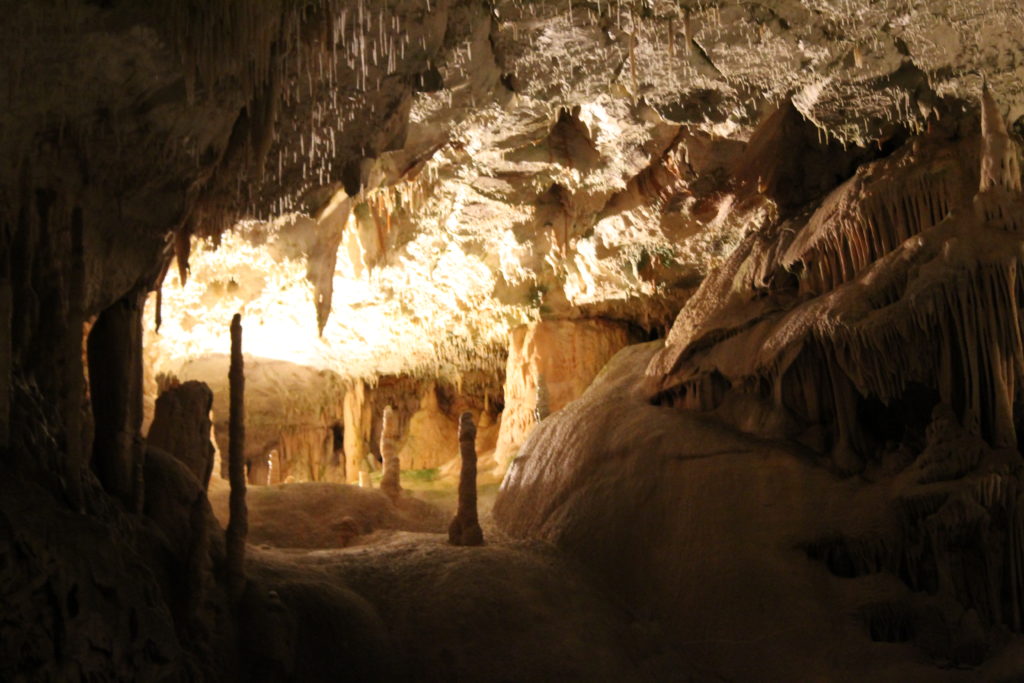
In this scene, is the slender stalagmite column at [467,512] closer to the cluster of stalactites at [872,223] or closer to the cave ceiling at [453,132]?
the cave ceiling at [453,132]

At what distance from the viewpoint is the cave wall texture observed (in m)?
7.24

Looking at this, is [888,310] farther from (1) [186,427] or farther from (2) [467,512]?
(1) [186,427]

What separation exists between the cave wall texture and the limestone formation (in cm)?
120

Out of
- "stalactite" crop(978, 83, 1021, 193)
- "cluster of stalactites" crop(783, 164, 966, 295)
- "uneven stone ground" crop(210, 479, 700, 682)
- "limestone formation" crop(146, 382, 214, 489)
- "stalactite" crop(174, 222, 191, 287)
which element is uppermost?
"stalactite" crop(978, 83, 1021, 193)

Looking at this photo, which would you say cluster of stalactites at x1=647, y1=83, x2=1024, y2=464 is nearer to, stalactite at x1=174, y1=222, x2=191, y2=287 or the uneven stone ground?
the uneven stone ground

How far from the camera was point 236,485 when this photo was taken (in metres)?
8.80

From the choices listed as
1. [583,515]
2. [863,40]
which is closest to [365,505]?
[583,515]

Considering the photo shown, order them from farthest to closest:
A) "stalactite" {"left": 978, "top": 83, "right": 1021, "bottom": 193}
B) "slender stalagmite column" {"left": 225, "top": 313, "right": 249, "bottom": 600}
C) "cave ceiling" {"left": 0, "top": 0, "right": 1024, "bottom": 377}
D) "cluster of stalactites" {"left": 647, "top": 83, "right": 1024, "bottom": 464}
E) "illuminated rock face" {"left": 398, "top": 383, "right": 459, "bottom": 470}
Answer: "illuminated rock face" {"left": 398, "top": 383, "right": 459, "bottom": 470} → "stalactite" {"left": 978, "top": 83, "right": 1021, "bottom": 193} → "cluster of stalactites" {"left": 647, "top": 83, "right": 1024, "bottom": 464} → "slender stalagmite column" {"left": 225, "top": 313, "right": 249, "bottom": 600} → "cave ceiling" {"left": 0, "top": 0, "right": 1024, "bottom": 377}

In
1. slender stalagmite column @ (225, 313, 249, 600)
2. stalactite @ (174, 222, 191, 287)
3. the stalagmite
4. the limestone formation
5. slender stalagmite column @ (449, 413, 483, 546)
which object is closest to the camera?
the stalagmite

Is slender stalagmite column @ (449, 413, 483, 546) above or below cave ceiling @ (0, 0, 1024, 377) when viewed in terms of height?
below

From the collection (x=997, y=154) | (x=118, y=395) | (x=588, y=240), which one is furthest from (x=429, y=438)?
(x=997, y=154)

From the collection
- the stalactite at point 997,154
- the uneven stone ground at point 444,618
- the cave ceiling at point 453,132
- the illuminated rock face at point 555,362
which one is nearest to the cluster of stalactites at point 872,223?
the stalactite at point 997,154

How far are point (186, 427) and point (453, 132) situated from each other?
16.0 feet

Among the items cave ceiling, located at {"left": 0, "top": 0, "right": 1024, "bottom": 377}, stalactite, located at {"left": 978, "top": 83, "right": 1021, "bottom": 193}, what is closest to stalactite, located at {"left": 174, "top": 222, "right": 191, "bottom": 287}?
cave ceiling, located at {"left": 0, "top": 0, "right": 1024, "bottom": 377}
